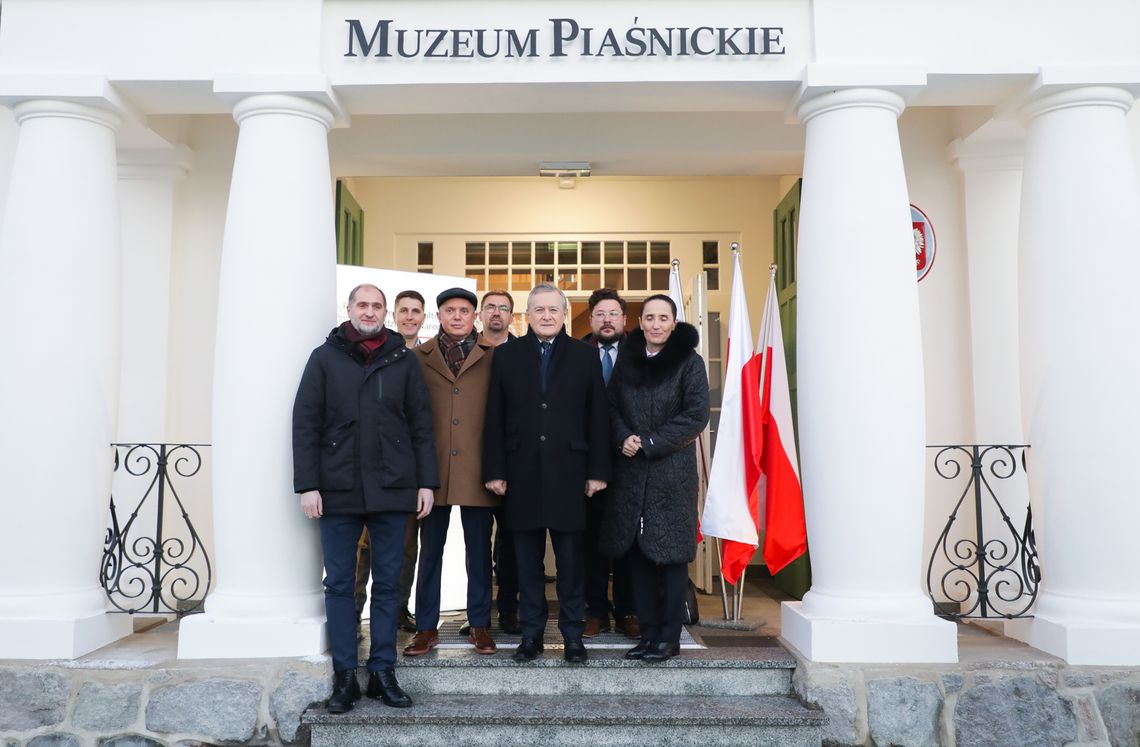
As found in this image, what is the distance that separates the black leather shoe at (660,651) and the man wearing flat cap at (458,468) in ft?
2.61

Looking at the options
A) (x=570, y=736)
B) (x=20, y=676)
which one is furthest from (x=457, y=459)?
(x=20, y=676)

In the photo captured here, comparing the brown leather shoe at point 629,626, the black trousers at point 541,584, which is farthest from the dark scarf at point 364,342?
the brown leather shoe at point 629,626

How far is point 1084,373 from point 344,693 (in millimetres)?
3900

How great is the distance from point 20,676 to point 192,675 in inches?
32.2

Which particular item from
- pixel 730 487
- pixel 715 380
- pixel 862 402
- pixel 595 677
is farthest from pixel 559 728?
pixel 715 380

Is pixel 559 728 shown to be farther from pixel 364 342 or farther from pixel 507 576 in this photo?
pixel 364 342

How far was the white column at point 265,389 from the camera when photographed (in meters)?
4.52

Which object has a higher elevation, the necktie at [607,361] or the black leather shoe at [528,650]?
the necktie at [607,361]

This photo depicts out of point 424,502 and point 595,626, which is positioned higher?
point 424,502

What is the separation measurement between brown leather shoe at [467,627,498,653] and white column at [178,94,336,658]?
75 cm

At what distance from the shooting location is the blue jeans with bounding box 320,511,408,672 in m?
4.37

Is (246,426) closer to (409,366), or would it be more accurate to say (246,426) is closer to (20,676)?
(409,366)

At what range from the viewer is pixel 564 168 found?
6297 mm

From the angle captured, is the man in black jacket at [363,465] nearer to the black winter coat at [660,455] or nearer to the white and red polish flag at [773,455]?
the black winter coat at [660,455]
